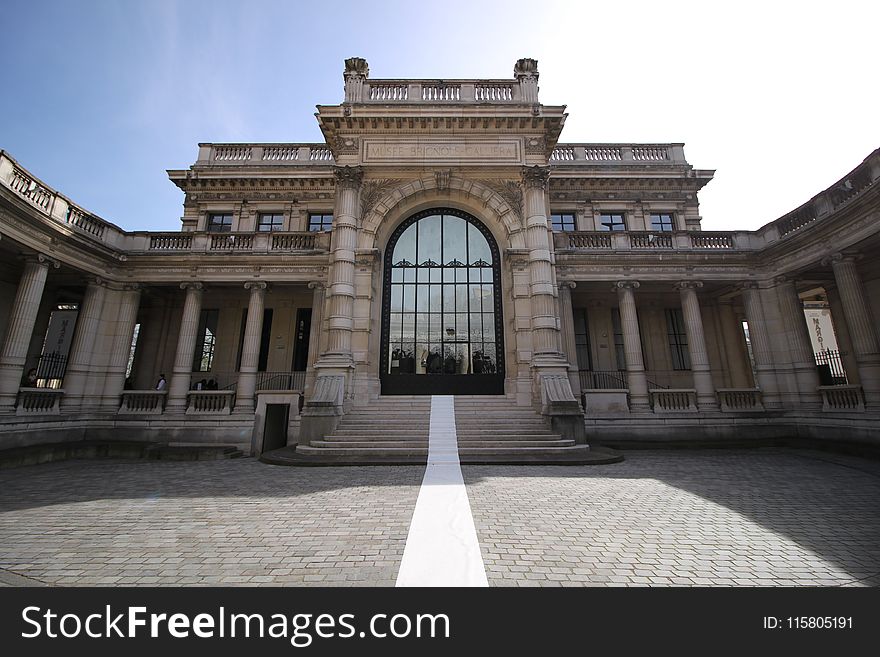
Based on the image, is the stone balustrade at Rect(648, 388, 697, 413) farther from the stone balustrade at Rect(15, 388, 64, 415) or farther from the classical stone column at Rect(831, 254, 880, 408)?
the stone balustrade at Rect(15, 388, 64, 415)

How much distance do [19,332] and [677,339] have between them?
26316mm

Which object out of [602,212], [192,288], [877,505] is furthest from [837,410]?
[192,288]

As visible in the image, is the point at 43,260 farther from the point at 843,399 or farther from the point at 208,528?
the point at 843,399

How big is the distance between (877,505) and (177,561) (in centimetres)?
1001

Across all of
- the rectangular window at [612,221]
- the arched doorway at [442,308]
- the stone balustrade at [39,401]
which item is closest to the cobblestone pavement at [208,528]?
the stone balustrade at [39,401]

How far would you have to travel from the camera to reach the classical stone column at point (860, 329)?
11320mm

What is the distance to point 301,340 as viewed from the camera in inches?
701

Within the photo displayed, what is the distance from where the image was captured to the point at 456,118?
1538 cm

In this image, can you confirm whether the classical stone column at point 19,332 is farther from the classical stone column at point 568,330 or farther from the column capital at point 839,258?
the column capital at point 839,258

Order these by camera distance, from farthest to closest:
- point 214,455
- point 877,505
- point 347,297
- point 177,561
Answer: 1. point 347,297
2. point 214,455
3. point 877,505
4. point 177,561

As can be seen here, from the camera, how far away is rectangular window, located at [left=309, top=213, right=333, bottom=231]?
19.0 meters

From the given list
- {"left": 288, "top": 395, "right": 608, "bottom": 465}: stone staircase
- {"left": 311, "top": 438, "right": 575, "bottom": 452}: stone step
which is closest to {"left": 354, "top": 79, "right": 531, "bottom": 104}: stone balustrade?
{"left": 288, "top": 395, "right": 608, "bottom": 465}: stone staircase

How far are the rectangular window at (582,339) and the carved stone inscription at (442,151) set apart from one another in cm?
812
